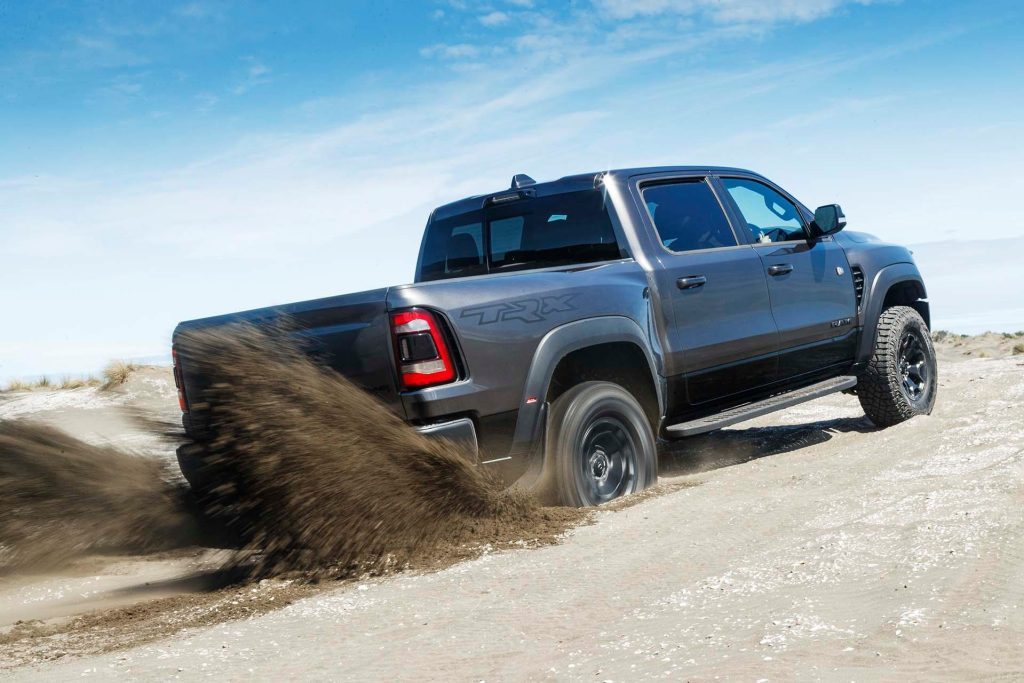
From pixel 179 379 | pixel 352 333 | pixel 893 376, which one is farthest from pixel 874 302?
pixel 179 379

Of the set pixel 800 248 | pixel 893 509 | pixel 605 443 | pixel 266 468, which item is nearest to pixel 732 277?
pixel 800 248

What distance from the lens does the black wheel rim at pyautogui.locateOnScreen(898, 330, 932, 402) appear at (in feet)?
25.9

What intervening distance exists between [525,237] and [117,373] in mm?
13281

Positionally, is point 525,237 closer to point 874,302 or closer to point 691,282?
point 691,282

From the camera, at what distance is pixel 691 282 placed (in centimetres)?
588

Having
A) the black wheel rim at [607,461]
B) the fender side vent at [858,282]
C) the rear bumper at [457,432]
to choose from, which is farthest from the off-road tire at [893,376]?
the rear bumper at [457,432]

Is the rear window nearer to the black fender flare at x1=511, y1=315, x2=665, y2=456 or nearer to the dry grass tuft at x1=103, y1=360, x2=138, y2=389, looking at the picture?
the black fender flare at x1=511, y1=315, x2=665, y2=456

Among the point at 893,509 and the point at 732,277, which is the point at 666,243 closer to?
the point at 732,277

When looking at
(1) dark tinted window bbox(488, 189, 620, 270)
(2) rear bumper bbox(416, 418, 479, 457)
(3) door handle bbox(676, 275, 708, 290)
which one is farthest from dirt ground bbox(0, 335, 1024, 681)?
(1) dark tinted window bbox(488, 189, 620, 270)

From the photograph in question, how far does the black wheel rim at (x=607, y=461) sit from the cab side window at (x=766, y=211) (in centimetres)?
206

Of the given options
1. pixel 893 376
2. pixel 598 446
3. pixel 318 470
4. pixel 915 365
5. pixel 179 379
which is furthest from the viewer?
pixel 915 365

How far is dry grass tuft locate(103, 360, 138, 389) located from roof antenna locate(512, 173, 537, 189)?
1259 cm

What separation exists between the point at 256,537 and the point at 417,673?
1.67 meters

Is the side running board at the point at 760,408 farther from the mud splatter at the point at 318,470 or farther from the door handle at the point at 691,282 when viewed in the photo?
the mud splatter at the point at 318,470
